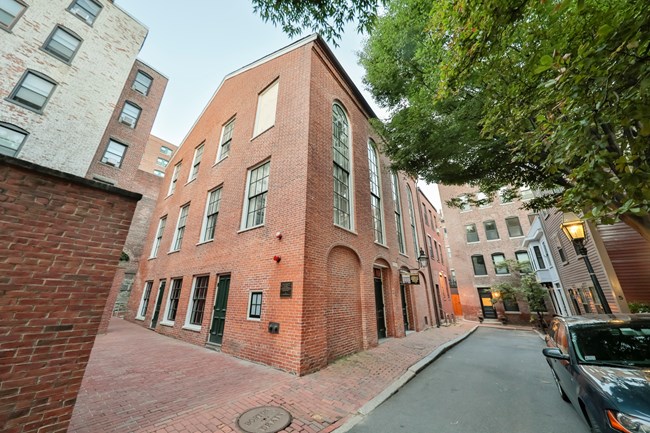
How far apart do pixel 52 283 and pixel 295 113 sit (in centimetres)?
781

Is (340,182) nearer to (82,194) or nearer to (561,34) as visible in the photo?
(561,34)

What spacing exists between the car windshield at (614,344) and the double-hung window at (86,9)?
2598cm

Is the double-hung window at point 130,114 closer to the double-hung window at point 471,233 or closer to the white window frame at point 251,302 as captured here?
the white window frame at point 251,302

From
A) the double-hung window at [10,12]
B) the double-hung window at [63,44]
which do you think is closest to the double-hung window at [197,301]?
the double-hung window at [63,44]

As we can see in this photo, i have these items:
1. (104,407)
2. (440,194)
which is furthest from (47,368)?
(440,194)

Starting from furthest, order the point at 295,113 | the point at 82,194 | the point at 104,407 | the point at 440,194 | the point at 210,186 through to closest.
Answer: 1. the point at 440,194
2. the point at 210,186
3. the point at 295,113
4. the point at 104,407
5. the point at 82,194

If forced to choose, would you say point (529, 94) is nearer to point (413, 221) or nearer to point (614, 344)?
point (614, 344)

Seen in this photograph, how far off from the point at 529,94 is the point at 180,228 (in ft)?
48.8

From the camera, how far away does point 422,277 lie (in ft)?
48.1

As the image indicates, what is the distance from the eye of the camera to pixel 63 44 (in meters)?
13.5

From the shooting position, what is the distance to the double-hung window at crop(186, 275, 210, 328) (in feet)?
31.0

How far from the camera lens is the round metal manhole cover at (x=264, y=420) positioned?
135 inches

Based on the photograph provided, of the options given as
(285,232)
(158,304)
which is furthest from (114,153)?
(285,232)

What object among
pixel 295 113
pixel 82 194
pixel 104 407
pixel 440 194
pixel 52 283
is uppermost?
pixel 440 194
